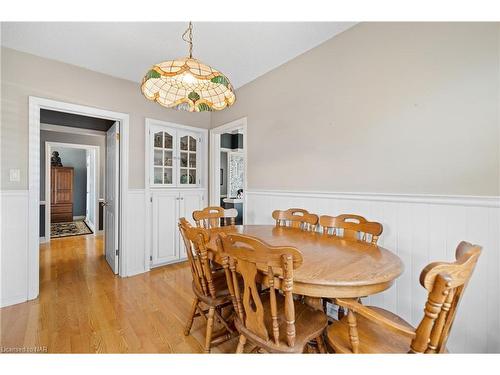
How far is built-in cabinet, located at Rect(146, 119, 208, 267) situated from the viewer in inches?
125

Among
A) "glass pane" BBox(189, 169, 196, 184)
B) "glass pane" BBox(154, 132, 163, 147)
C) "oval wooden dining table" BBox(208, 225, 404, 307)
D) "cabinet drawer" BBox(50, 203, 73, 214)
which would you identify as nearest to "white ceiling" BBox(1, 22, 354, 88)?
"glass pane" BBox(154, 132, 163, 147)

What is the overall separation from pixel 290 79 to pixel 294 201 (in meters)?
1.40

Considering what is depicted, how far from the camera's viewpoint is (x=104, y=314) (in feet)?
6.63

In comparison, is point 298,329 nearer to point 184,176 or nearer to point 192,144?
point 184,176

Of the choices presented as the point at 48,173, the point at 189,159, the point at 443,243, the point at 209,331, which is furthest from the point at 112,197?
the point at 443,243

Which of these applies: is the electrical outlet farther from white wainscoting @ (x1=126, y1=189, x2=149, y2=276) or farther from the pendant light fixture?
white wainscoting @ (x1=126, y1=189, x2=149, y2=276)

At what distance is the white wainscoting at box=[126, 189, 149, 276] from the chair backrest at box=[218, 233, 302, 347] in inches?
90.4

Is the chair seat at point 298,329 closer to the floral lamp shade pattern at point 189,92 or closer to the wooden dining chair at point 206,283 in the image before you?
the wooden dining chair at point 206,283

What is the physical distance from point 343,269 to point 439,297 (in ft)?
1.29

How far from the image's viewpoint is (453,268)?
74 cm

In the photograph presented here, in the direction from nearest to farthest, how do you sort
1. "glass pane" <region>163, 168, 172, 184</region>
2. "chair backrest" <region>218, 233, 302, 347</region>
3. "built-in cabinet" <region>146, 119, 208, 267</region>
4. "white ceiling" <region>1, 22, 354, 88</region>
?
"chair backrest" <region>218, 233, 302, 347</region>
"white ceiling" <region>1, 22, 354, 88</region>
"built-in cabinet" <region>146, 119, 208, 267</region>
"glass pane" <region>163, 168, 172, 184</region>

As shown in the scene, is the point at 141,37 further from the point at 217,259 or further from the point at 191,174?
the point at 217,259

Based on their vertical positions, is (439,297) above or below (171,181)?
below

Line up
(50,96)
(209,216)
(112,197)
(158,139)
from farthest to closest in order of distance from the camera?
1. (158,139)
2. (112,197)
3. (50,96)
4. (209,216)
